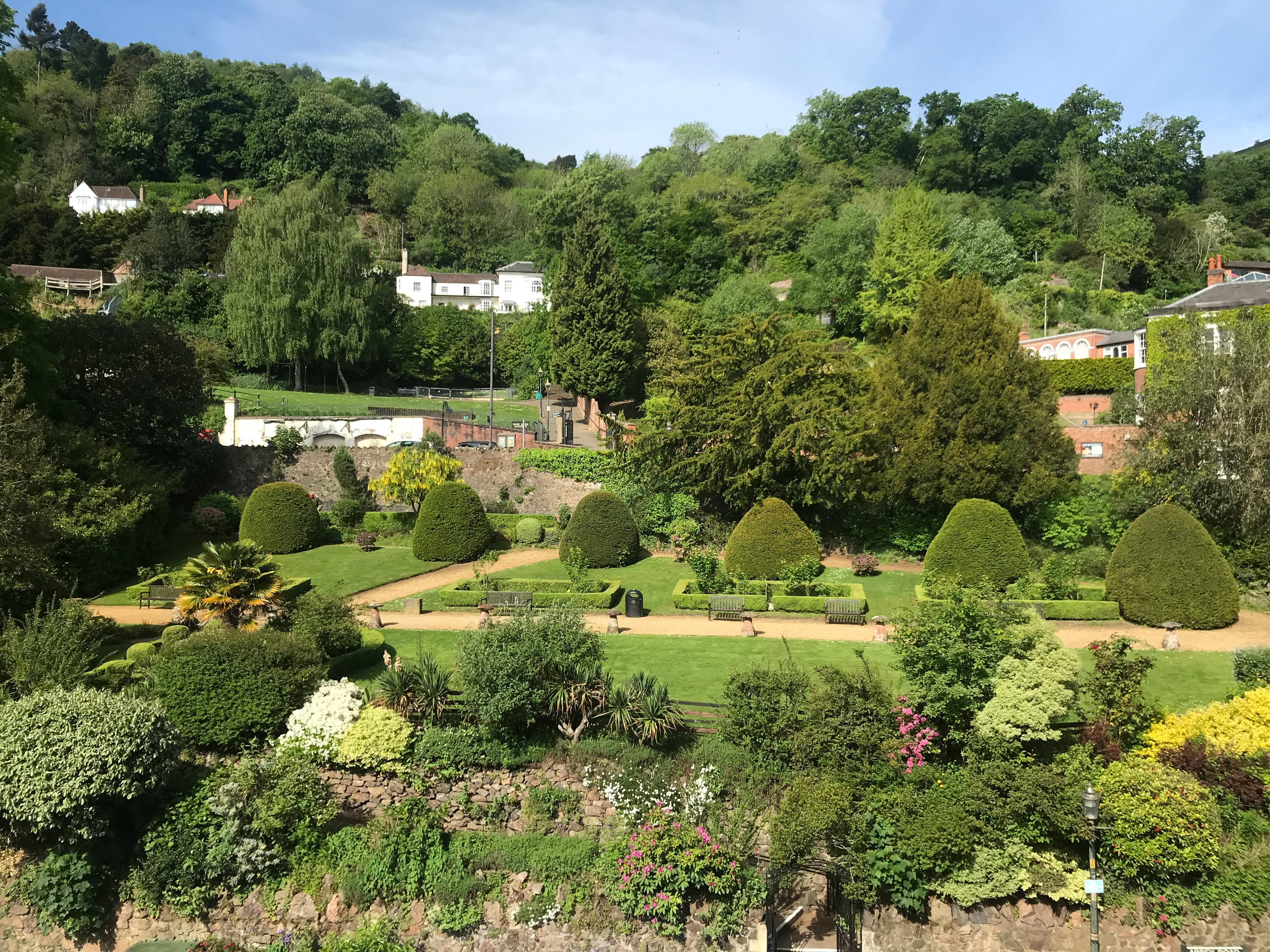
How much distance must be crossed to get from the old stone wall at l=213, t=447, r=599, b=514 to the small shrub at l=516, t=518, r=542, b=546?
2.56 metres

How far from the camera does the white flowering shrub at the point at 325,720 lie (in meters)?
16.0

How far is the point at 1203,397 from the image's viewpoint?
81.6 ft

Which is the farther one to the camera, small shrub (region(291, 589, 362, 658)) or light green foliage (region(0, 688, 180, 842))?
small shrub (region(291, 589, 362, 658))

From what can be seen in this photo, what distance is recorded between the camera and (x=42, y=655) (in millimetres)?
16875

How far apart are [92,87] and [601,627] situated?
114759mm

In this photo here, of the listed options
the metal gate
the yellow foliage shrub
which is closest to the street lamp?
the yellow foliage shrub

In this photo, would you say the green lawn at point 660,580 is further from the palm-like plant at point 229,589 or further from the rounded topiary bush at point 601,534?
the palm-like plant at point 229,589

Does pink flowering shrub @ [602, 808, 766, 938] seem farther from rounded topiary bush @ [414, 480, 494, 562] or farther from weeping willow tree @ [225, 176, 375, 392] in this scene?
weeping willow tree @ [225, 176, 375, 392]

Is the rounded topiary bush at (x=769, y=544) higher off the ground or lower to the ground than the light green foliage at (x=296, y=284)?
lower

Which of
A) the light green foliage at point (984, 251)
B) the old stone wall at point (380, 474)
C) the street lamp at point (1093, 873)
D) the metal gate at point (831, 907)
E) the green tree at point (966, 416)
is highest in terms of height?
the light green foliage at point (984, 251)

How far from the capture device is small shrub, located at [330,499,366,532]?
33.6 metres

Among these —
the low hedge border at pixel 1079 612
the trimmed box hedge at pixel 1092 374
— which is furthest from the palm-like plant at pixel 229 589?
the trimmed box hedge at pixel 1092 374

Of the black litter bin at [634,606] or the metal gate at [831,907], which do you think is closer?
the metal gate at [831,907]

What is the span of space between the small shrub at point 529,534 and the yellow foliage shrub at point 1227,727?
2051cm
